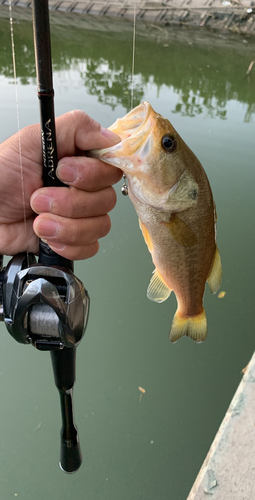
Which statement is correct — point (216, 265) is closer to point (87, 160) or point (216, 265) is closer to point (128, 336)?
point (87, 160)

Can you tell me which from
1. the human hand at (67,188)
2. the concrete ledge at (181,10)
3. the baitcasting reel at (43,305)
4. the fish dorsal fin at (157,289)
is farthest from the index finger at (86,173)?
the concrete ledge at (181,10)

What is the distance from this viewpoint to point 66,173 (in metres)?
0.94

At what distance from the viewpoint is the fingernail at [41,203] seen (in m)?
0.95

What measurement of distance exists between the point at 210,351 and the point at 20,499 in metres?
1.34

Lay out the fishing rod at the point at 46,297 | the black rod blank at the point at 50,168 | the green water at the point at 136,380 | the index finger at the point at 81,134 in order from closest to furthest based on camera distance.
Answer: the black rod blank at the point at 50,168
the fishing rod at the point at 46,297
the index finger at the point at 81,134
the green water at the point at 136,380

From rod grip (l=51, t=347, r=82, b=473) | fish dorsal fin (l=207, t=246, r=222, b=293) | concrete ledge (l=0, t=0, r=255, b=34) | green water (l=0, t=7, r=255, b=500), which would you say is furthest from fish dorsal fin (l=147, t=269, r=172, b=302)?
concrete ledge (l=0, t=0, r=255, b=34)

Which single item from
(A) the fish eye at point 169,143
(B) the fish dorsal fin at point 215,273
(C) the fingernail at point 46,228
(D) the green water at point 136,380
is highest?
(A) the fish eye at point 169,143

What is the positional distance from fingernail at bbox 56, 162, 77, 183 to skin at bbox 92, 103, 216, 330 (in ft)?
0.31

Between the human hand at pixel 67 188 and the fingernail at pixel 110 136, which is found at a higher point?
Answer: the fingernail at pixel 110 136

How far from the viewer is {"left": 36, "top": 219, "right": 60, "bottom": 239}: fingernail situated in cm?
97

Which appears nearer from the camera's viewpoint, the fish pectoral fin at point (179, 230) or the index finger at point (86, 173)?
the index finger at point (86, 173)

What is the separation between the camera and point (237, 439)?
144cm

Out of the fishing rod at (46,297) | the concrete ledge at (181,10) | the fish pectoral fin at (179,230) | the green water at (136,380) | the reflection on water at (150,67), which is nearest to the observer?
the fishing rod at (46,297)

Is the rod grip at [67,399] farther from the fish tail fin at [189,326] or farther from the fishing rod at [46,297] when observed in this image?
the fish tail fin at [189,326]
